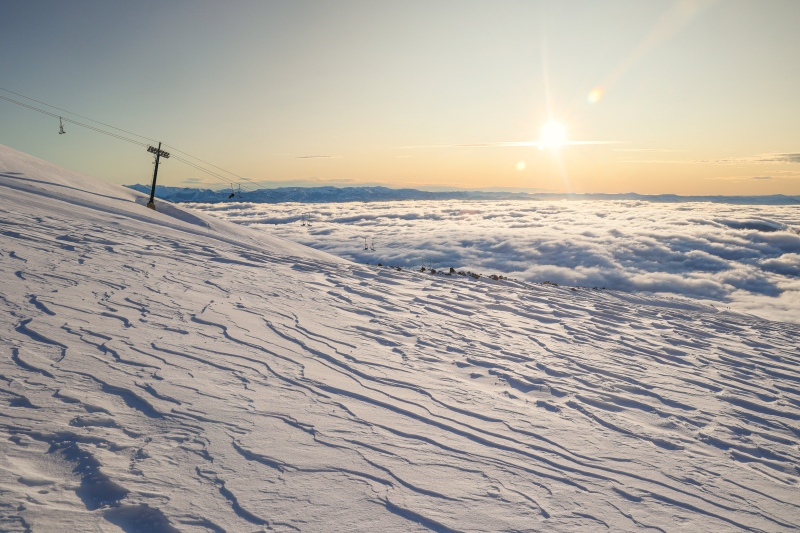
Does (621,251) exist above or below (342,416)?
above

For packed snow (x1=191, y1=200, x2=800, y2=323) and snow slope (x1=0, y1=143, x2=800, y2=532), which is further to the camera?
packed snow (x1=191, y1=200, x2=800, y2=323)

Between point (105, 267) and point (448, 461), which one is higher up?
point (105, 267)

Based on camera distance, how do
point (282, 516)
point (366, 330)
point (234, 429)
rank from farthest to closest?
point (366, 330) → point (234, 429) → point (282, 516)

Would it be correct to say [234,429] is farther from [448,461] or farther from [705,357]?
[705,357]

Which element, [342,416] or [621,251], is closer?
[342,416]

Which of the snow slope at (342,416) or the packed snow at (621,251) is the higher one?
the packed snow at (621,251)

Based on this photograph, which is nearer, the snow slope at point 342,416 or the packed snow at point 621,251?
the snow slope at point 342,416

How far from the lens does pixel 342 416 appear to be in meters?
3.36

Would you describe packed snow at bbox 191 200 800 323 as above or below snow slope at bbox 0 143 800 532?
above

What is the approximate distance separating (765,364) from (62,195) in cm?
1864

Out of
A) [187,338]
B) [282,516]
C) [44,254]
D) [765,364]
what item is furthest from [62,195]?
[765,364]

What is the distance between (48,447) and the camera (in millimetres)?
2398

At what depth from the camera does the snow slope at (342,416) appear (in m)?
2.30

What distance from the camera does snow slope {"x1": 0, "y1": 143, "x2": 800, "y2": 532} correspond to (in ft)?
7.54
